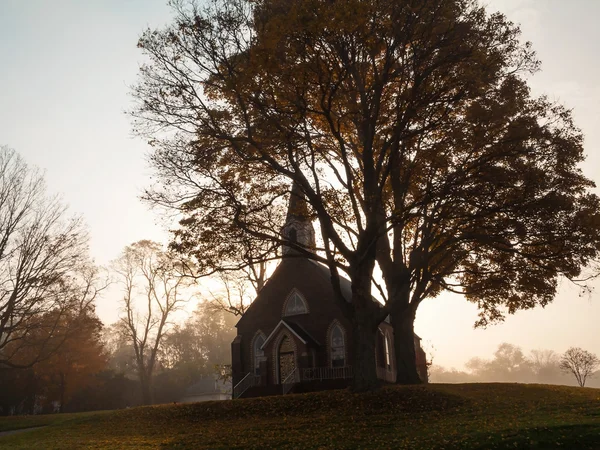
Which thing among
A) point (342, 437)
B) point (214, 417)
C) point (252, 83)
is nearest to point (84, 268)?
point (214, 417)

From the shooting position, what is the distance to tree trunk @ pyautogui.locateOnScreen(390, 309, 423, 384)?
20781 millimetres

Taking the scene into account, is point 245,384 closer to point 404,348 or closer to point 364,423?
point 404,348

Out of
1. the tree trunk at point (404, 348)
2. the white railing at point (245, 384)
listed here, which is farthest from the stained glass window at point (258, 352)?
the tree trunk at point (404, 348)

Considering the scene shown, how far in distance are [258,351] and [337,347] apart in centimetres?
510

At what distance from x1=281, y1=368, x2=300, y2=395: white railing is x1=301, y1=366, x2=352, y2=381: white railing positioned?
0.35 m

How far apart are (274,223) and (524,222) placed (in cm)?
810

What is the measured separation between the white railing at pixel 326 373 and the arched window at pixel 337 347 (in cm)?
53

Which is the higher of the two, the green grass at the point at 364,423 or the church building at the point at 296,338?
the church building at the point at 296,338

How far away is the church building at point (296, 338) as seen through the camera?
28547 millimetres

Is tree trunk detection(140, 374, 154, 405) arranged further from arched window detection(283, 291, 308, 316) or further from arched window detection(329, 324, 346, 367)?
arched window detection(329, 324, 346, 367)

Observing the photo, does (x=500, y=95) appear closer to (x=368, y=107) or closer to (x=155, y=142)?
(x=368, y=107)

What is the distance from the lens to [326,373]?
2856cm

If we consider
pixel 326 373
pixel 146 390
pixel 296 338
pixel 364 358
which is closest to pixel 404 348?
pixel 364 358

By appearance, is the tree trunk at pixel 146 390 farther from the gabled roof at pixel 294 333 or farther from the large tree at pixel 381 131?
the large tree at pixel 381 131
